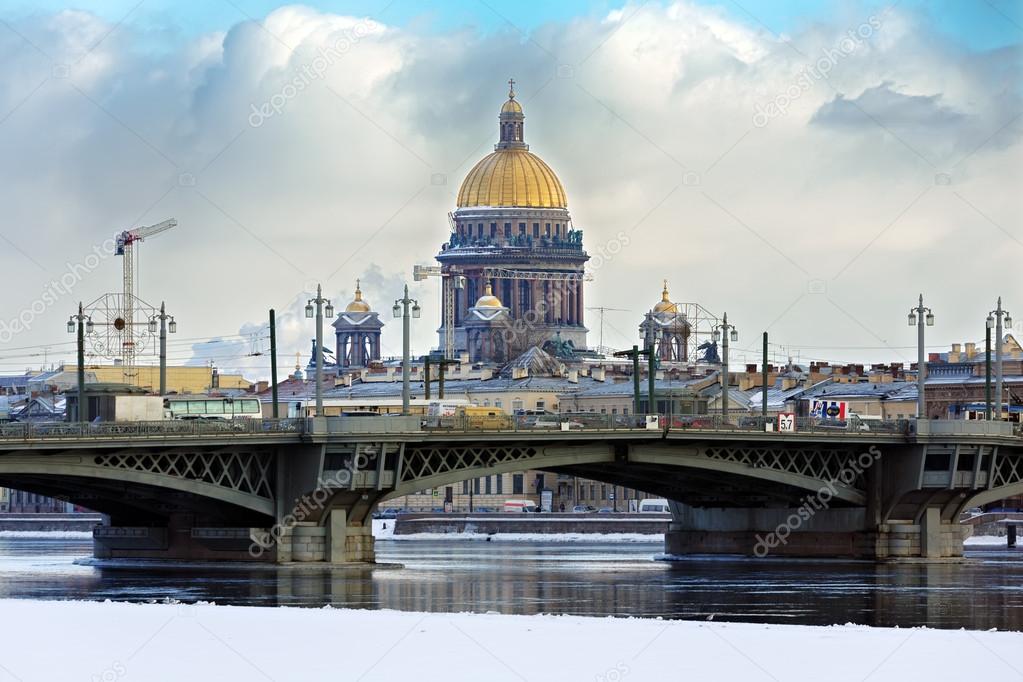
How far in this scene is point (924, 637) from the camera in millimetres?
55000

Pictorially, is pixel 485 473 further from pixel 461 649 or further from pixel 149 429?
pixel 461 649

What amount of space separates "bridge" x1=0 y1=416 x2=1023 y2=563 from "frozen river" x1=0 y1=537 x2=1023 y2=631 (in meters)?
2.20

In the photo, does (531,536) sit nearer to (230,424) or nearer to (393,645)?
(230,424)

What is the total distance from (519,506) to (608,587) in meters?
89.8

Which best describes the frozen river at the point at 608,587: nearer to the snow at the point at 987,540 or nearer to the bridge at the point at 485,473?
the bridge at the point at 485,473

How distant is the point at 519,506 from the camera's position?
173 m

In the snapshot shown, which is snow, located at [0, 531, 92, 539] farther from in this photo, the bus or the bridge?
the bus

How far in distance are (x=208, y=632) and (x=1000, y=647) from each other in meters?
15.8

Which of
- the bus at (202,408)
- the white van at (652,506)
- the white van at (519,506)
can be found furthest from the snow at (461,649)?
the white van at (519,506)

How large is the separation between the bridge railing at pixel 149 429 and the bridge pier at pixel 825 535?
23732mm

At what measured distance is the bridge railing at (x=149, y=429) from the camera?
82.4 meters

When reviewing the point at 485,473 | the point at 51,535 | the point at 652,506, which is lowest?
the point at 51,535

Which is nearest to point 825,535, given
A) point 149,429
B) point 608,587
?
point 608,587

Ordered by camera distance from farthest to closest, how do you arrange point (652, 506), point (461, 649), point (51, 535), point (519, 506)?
point (519, 506) < point (652, 506) < point (51, 535) < point (461, 649)
